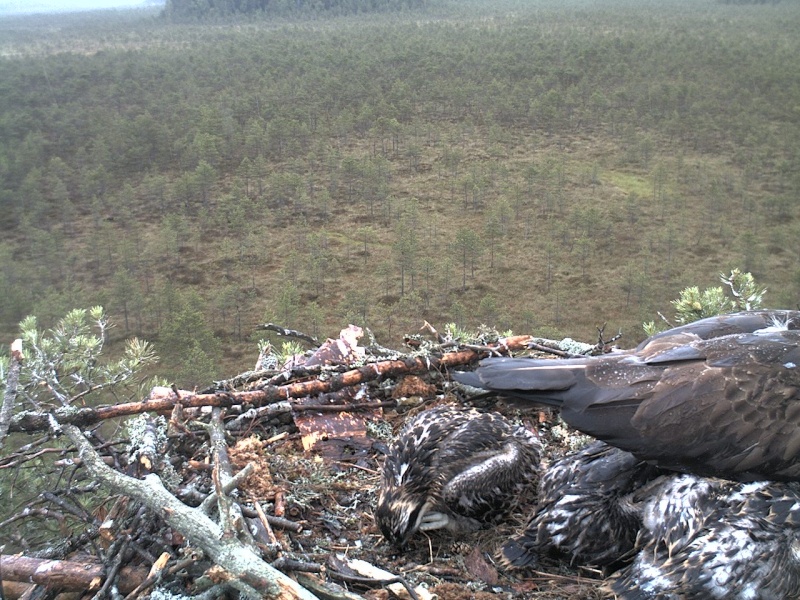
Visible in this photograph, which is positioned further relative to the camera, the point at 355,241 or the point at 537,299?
the point at 355,241

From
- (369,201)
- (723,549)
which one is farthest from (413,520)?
(369,201)

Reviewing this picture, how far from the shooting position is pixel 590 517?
2.93 meters

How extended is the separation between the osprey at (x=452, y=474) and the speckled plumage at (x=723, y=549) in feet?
2.44

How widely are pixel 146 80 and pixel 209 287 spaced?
27.3 meters

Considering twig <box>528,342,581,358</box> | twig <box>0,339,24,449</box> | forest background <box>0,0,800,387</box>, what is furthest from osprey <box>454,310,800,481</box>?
forest background <box>0,0,800,387</box>

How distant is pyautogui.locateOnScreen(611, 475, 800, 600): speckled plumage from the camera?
7.91 feet

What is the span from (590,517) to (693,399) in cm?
72

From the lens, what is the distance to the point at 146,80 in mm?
46688

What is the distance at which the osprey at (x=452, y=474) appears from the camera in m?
3.05

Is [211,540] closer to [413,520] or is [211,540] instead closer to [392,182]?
[413,520]

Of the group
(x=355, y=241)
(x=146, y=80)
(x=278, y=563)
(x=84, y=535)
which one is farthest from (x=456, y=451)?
(x=146, y=80)

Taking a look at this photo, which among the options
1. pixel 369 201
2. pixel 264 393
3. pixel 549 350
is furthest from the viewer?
pixel 369 201

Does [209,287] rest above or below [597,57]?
below

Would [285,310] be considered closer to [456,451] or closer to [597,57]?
[456,451]
